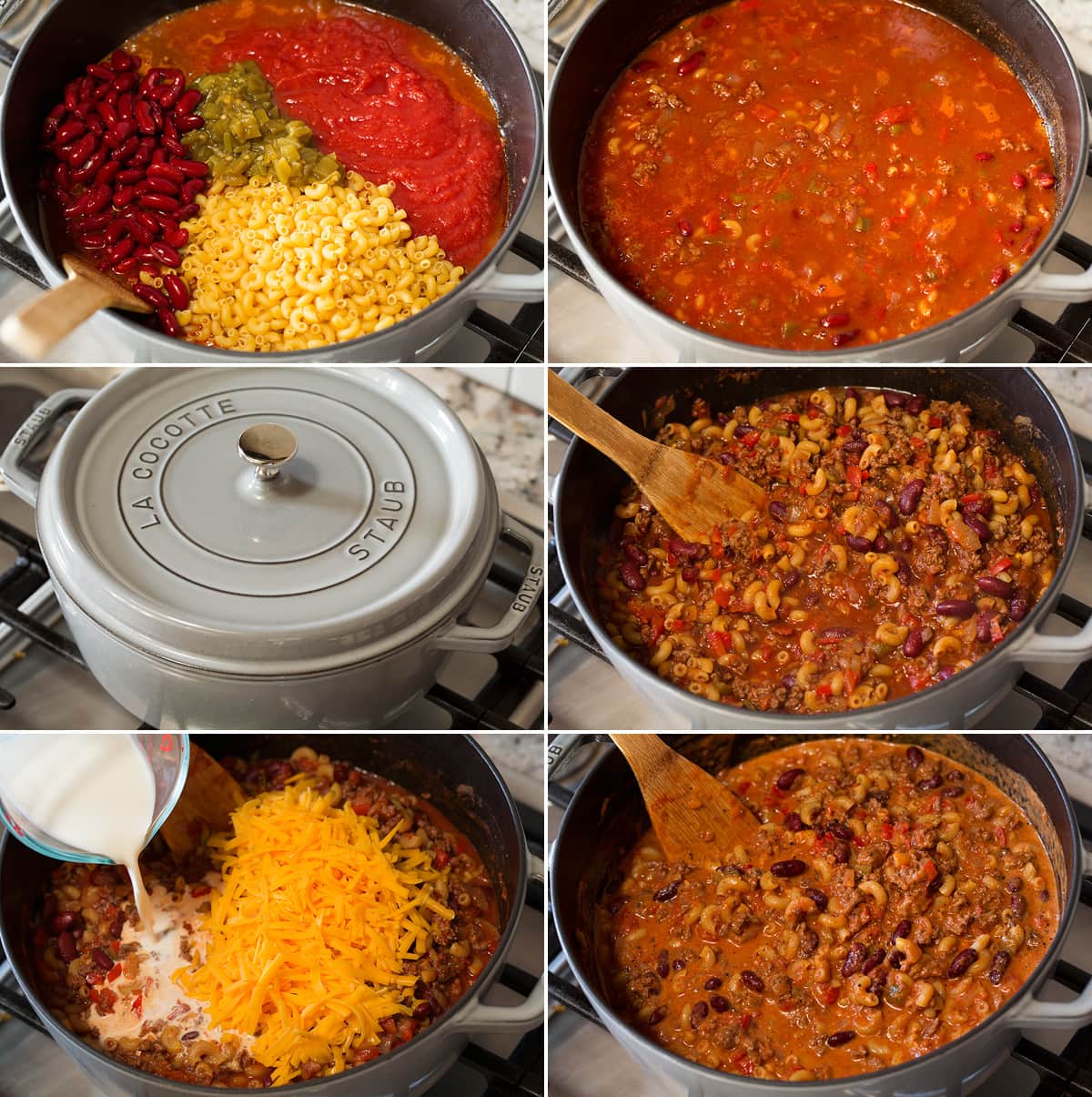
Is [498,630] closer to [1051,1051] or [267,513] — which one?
[267,513]

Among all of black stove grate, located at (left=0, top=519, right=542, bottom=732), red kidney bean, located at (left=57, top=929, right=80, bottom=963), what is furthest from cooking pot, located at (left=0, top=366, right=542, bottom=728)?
red kidney bean, located at (left=57, top=929, right=80, bottom=963)

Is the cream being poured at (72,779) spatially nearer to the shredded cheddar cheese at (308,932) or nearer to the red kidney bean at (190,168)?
the shredded cheddar cheese at (308,932)

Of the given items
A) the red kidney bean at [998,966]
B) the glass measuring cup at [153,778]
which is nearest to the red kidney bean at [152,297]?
the glass measuring cup at [153,778]

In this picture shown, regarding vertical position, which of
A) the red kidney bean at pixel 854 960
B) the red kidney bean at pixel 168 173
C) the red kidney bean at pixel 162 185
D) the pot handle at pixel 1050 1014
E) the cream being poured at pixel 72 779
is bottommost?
the red kidney bean at pixel 854 960

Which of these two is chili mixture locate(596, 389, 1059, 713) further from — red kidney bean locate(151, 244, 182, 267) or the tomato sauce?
red kidney bean locate(151, 244, 182, 267)

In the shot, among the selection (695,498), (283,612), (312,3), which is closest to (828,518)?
(695,498)

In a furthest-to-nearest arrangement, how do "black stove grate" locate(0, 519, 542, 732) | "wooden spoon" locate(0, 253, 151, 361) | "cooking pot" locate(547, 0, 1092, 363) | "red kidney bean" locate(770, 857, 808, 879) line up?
"red kidney bean" locate(770, 857, 808, 879)
"black stove grate" locate(0, 519, 542, 732)
"cooking pot" locate(547, 0, 1092, 363)
"wooden spoon" locate(0, 253, 151, 361)

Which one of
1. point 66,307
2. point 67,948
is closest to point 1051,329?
point 66,307
